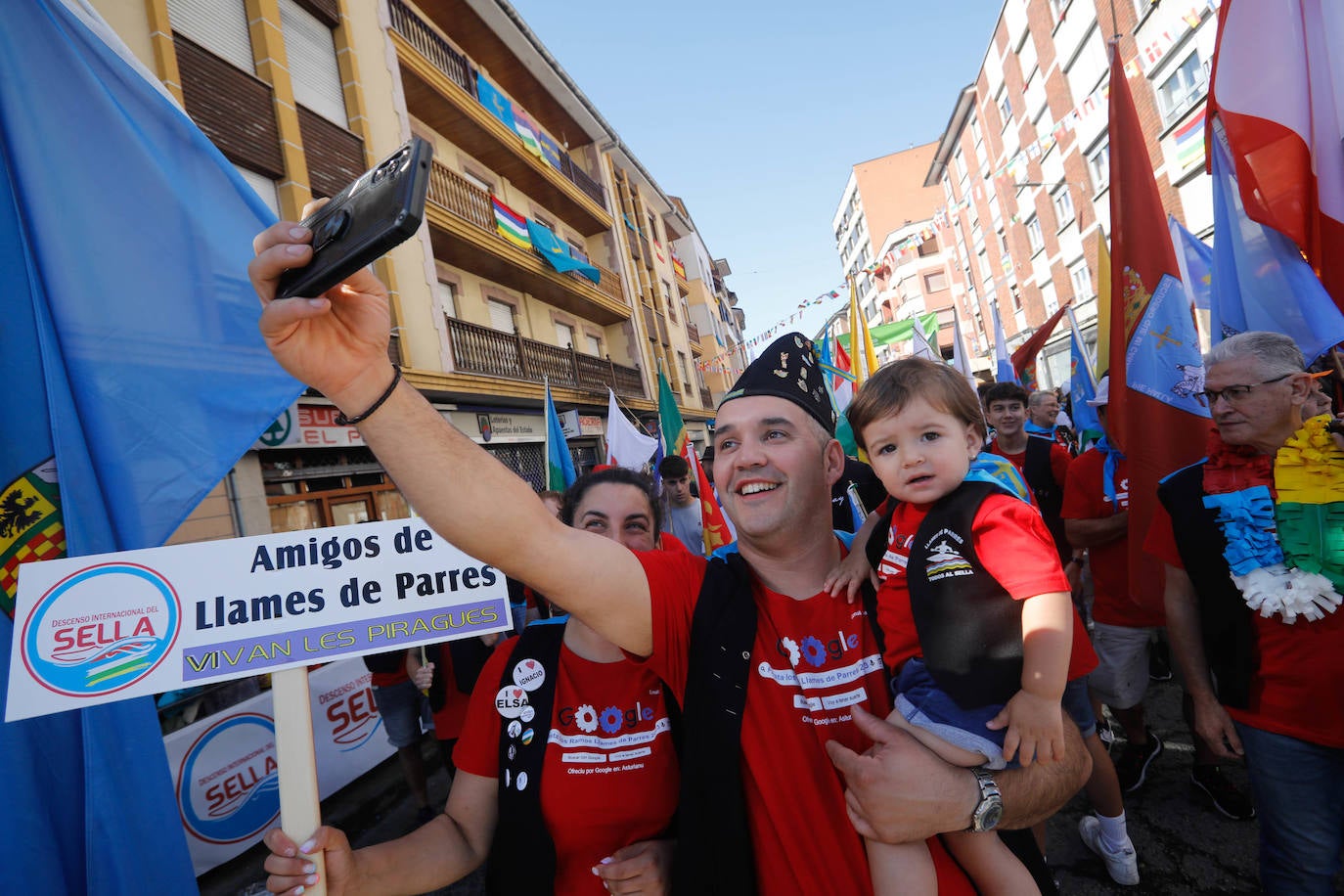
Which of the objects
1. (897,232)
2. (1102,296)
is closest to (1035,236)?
(897,232)

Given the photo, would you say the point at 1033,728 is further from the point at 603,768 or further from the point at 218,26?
the point at 218,26

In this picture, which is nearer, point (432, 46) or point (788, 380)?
point (788, 380)

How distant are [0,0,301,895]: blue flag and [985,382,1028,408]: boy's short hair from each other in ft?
16.2

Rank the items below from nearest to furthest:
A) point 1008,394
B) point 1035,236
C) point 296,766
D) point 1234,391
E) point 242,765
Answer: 1. point 296,766
2. point 1234,391
3. point 242,765
4. point 1008,394
5. point 1035,236

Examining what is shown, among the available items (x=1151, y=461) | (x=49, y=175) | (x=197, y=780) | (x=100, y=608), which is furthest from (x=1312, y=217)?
(x=197, y=780)

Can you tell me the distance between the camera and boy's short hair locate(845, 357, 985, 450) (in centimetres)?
196

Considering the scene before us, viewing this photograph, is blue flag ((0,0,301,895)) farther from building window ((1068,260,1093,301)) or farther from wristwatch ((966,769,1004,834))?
building window ((1068,260,1093,301))

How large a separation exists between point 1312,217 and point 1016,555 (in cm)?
275

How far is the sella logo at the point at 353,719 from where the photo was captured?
5.05 meters

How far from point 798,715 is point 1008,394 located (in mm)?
4442

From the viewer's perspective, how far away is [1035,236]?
24.2 metres

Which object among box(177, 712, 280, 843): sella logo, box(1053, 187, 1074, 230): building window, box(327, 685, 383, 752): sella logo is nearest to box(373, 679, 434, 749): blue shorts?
box(177, 712, 280, 843): sella logo

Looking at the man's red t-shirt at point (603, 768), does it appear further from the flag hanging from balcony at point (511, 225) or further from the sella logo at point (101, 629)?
the flag hanging from balcony at point (511, 225)

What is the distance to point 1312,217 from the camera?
2803 millimetres
